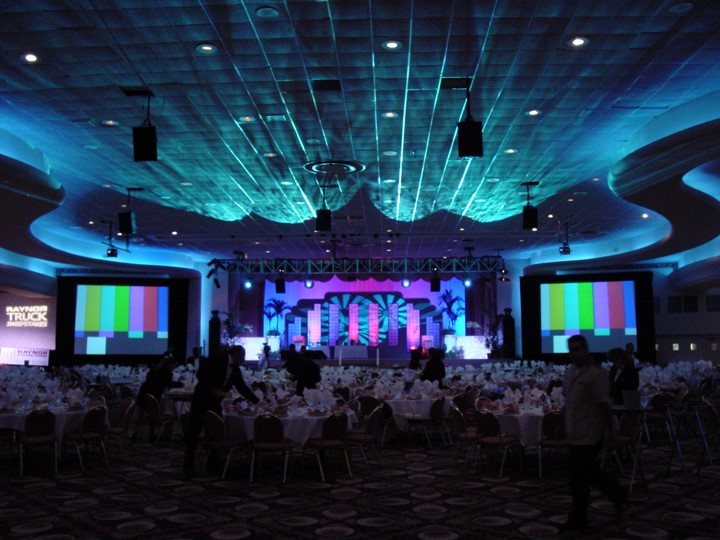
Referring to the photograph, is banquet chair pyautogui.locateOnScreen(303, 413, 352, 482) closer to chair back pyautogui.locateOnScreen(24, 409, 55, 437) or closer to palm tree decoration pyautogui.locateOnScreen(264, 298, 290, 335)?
chair back pyautogui.locateOnScreen(24, 409, 55, 437)

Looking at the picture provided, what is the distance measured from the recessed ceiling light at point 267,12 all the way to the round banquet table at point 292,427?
410 centimetres

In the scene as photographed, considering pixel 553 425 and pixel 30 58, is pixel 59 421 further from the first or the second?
pixel 553 425

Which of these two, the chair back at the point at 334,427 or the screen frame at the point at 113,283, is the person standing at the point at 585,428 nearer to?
the chair back at the point at 334,427

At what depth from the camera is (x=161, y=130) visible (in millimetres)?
9977

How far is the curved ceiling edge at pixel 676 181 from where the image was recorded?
9.02 metres

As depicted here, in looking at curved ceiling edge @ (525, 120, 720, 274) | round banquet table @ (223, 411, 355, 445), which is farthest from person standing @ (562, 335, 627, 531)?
curved ceiling edge @ (525, 120, 720, 274)

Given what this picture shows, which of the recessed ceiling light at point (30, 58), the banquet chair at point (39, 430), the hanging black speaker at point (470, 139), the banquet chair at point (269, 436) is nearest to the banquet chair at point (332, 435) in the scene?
the banquet chair at point (269, 436)

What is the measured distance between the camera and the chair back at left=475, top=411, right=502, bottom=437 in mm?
7828

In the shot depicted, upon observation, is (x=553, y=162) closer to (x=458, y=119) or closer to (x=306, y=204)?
(x=458, y=119)

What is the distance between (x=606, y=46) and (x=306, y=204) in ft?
28.4

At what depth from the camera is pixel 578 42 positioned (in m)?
7.12

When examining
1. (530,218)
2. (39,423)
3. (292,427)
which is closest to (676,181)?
(530,218)

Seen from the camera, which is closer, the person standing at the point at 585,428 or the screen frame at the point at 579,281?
the person standing at the point at 585,428

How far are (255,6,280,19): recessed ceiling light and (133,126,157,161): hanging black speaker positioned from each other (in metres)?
2.35
